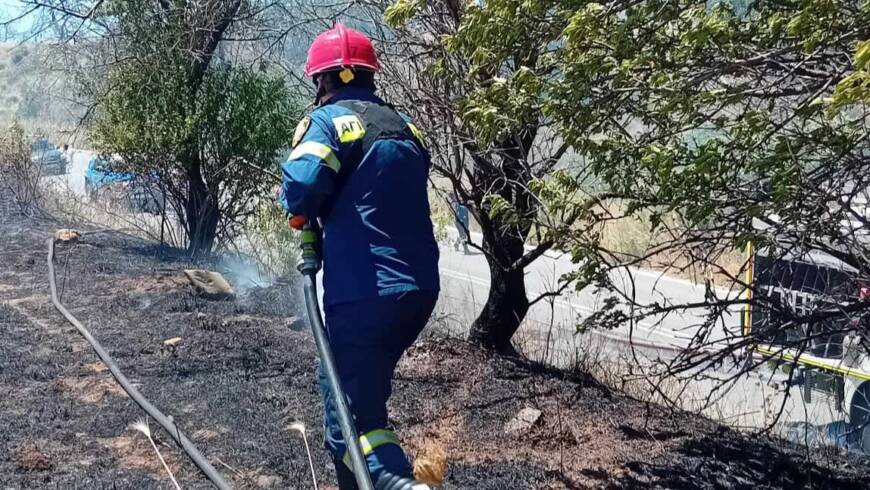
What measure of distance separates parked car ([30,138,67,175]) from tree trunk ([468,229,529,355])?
35.4 ft

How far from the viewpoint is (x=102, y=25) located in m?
11.2

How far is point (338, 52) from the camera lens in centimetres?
359

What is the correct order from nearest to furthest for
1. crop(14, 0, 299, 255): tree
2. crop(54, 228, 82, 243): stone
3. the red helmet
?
1. the red helmet
2. crop(14, 0, 299, 255): tree
3. crop(54, 228, 82, 243): stone

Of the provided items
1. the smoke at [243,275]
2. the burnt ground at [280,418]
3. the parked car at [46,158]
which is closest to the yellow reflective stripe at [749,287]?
the burnt ground at [280,418]

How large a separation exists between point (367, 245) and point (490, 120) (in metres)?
1.01

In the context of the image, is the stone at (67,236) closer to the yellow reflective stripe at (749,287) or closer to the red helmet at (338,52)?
the yellow reflective stripe at (749,287)

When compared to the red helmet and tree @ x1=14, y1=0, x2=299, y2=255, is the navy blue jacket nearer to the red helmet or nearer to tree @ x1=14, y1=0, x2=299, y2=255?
the red helmet

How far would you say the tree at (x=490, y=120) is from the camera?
13.3 feet

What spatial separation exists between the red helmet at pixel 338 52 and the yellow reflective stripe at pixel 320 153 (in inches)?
16.2

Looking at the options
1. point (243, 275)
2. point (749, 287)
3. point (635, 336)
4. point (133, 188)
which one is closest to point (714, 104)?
point (749, 287)

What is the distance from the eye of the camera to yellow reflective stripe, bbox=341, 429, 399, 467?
11.1ft

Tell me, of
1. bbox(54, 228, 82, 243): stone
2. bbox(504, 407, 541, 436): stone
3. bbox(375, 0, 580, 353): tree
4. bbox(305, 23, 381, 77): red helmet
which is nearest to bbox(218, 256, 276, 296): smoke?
bbox(54, 228, 82, 243): stone

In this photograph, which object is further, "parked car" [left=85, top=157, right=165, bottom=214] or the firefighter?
"parked car" [left=85, top=157, right=165, bottom=214]

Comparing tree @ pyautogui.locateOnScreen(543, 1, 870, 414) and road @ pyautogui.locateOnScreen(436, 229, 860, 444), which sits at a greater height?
tree @ pyautogui.locateOnScreen(543, 1, 870, 414)
